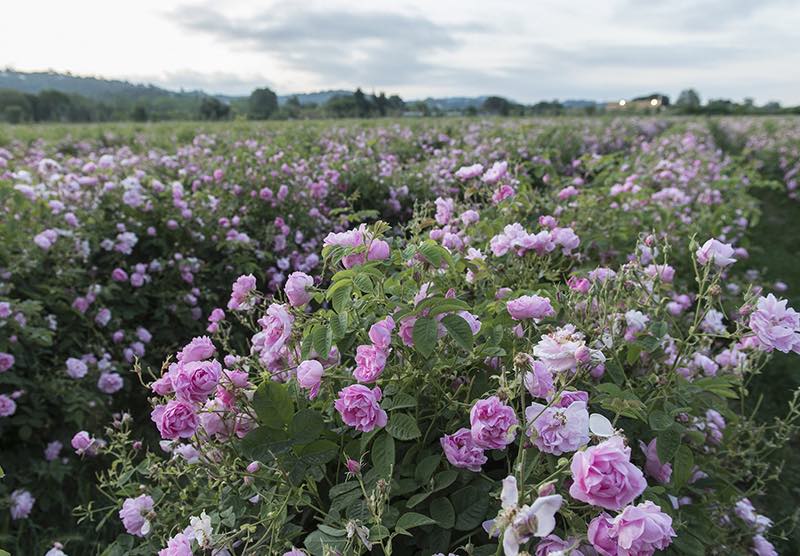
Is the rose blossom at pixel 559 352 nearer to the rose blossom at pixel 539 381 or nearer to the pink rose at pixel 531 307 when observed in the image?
the rose blossom at pixel 539 381

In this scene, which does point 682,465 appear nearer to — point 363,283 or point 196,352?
point 363,283

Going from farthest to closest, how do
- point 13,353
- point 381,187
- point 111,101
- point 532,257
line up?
1. point 111,101
2. point 381,187
3. point 13,353
4. point 532,257

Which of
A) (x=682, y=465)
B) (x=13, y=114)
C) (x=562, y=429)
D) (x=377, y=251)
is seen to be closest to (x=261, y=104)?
(x=377, y=251)

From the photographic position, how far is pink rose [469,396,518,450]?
1.03 metres

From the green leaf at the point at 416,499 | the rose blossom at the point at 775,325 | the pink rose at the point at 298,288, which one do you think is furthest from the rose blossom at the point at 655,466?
the pink rose at the point at 298,288

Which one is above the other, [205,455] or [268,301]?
[268,301]

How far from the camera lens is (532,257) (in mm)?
1858

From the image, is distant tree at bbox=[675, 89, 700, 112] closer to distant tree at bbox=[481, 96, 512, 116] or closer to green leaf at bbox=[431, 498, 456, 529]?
distant tree at bbox=[481, 96, 512, 116]

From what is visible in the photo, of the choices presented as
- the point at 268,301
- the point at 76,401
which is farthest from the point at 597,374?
the point at 76,401

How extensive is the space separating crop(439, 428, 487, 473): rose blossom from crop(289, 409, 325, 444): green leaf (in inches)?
10.8

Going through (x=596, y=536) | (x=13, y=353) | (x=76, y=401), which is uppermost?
(x=596, y=536)

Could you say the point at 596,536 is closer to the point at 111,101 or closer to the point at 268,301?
the point at 268,301

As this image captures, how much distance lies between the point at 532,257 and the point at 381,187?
3.74 meters

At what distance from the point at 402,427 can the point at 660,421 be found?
56 cm
